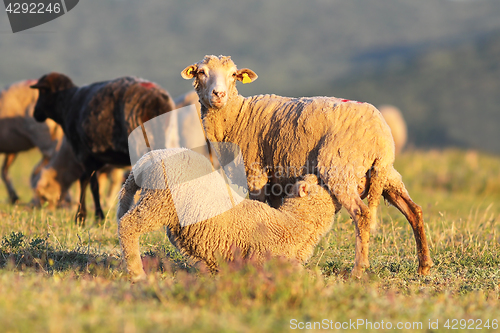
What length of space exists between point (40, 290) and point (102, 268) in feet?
3.36

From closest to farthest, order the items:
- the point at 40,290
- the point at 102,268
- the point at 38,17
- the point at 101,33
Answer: the point at 40,290 → the point at 102,268 → the point at 38,17 → the point at 101,33

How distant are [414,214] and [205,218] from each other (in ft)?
6.58

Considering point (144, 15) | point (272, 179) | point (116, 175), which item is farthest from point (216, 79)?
point (144, 15)

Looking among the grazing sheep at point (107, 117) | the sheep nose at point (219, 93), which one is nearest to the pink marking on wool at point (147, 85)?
the grazing sheep at point (107, 117)

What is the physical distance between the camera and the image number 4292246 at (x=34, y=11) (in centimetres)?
908

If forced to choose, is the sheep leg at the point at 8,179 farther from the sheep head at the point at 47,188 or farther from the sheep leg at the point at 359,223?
the sheep leg at the point at 359,223

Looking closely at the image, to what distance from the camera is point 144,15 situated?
163 m

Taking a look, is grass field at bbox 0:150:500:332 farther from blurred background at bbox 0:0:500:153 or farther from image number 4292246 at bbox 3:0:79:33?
blurred background at bbox 0:0:500:153

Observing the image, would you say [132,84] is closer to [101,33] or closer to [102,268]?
[102,268]

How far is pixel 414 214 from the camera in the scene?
16.1ft

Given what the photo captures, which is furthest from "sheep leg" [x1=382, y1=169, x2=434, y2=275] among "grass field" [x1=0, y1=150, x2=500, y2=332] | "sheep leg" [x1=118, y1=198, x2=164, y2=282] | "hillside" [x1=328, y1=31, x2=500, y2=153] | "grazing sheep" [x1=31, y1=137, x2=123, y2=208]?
"hillside" [x1=328, y1=31, x2=500, y2=153]

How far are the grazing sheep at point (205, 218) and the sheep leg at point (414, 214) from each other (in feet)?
2.74

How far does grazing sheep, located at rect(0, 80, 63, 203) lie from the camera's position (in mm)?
10180

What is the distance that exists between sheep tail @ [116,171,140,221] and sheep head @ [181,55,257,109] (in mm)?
1234
